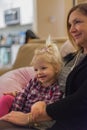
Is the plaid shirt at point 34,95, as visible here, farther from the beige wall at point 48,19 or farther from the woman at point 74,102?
the beige wall at point 48,19

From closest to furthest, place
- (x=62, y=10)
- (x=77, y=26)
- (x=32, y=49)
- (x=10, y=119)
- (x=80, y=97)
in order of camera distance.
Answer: (x=80, y=97), (x=77, y=26), (x=10, y=119), (x=32, y=49), (x=62, y=10)

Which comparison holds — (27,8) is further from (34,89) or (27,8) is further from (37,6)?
(34,89)

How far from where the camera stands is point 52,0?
212 inches

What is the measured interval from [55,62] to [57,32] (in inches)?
160

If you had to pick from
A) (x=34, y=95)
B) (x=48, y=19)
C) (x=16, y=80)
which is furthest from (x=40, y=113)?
(x=48, y=19)

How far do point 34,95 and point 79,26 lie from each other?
0.46m

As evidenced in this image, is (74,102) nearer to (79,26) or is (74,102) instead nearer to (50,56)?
(79,26)

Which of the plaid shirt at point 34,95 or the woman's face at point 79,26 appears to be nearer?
the woman's face at point 79,26

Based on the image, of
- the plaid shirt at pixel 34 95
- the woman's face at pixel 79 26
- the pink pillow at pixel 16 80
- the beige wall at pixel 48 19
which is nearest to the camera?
the woman's face at pixel 79 26

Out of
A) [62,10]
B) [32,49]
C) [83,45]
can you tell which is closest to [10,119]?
[83,45]

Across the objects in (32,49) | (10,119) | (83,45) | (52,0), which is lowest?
(10,119)

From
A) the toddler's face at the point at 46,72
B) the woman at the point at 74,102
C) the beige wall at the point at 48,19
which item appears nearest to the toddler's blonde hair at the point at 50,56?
the toddler's face at the point at 46,72

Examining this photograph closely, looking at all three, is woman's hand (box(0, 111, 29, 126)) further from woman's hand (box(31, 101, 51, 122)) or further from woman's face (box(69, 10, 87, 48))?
woman's face (box(69, 10, 87, 48))

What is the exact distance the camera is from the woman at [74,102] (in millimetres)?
1024
